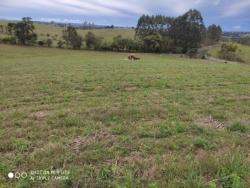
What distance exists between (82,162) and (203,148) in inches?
81.0

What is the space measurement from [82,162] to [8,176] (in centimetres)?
103

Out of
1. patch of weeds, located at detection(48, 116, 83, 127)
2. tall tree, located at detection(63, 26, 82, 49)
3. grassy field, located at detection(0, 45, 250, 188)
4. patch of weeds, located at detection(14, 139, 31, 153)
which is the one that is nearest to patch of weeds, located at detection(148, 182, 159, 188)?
grassy field, located at detection(0, 45, 250, 188)

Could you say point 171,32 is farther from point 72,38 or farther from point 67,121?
point 67,121

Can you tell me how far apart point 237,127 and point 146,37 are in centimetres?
6311

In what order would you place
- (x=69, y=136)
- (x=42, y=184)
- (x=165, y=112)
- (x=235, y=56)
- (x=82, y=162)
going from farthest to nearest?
(x=235, y=56) → (x=165, y=112) → (x=69, y=136) → (x=82, y=162) → (x=42, y=184)

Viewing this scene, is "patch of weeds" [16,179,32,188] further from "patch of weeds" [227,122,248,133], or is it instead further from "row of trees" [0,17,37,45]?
"row of trees" [0,17,37,45]

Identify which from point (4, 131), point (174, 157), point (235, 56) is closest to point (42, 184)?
point (174, 157)

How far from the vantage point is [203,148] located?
4980 millimetres

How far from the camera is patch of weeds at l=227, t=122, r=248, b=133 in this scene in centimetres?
603

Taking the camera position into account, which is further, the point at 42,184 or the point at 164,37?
the point at 164,37

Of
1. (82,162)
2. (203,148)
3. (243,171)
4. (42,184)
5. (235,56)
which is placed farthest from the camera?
(235,56)

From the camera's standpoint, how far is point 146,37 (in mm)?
67688

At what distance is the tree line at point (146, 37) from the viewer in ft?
215

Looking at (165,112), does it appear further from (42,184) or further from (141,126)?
(42,184)
